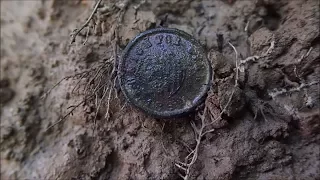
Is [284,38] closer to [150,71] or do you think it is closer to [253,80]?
[253,80]

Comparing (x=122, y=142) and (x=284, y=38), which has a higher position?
(x=284, y=38)

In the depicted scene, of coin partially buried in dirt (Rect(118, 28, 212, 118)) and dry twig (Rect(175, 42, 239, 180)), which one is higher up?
coin partially buried in dirt (Rect(118, 28, 212, 118))

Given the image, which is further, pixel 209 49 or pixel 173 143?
pixel 209 49

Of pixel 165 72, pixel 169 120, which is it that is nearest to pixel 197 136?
pixel 169 120

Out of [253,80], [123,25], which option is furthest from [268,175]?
[123,25]

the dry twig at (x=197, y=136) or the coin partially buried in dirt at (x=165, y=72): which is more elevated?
the coin partially buried in dirt at (x=165, y=72)
